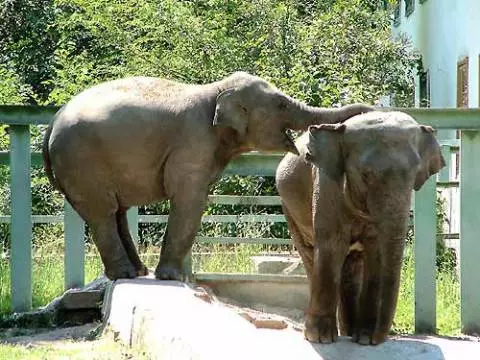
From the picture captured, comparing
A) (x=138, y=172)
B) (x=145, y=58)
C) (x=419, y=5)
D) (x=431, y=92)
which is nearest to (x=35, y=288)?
(x=138, y=172)

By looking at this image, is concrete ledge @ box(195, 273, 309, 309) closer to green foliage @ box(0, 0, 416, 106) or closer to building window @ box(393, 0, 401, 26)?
green foliage @ box(0, 0, 416, 106)

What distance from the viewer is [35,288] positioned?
9.54 meters

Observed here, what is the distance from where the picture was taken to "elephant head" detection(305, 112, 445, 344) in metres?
5.36

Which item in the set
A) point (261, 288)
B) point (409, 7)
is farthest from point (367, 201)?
point (409, 7)

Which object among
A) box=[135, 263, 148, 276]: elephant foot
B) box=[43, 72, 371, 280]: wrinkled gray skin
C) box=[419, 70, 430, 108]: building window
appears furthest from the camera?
box=[419, 70, 430, 108]: building window

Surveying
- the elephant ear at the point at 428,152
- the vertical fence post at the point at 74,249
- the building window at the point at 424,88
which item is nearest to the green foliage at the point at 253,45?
the building window at the point at 424,88

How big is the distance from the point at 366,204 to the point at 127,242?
10.2ft

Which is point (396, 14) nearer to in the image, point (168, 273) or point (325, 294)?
point (168, 273)

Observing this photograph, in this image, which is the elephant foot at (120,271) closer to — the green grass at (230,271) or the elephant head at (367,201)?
the green grass at (230,271)

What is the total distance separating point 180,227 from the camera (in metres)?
7.80

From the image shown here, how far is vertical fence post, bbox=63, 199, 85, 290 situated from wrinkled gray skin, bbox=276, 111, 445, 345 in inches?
123

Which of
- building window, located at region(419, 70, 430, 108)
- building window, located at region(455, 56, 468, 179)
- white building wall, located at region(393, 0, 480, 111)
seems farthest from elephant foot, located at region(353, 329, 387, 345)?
building window, located at region(419, 70, 430, 108)

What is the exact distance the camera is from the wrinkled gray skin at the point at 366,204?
211 inches

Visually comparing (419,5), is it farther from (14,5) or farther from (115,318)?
(115,318)
